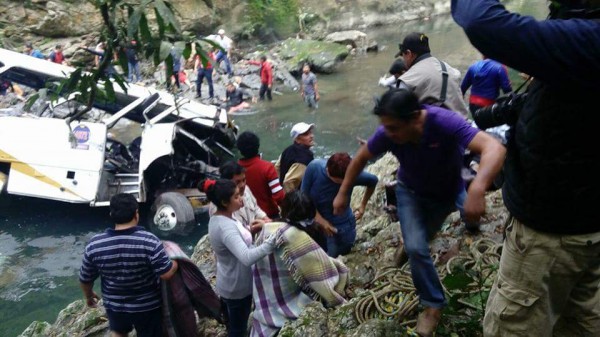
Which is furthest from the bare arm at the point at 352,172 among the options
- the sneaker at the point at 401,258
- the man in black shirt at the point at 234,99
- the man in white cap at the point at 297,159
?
the man in black shirt at the point at 234,99

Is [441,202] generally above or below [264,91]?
above

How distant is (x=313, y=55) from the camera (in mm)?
19734

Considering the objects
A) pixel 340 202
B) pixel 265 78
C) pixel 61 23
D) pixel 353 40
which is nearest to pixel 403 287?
pixel 340 202

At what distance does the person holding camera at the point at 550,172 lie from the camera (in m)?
1.54

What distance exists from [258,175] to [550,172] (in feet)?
11.0

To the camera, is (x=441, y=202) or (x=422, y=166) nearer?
(x=422, y=166)

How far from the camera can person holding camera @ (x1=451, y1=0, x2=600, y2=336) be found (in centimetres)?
154

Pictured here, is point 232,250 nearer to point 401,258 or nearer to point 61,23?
point 401,258

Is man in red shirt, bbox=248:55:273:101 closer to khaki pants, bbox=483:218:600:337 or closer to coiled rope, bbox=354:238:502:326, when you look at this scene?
coiled rope, bbox=354:238:502:326

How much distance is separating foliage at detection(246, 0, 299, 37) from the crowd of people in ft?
70.8

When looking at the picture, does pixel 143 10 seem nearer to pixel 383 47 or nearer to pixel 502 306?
pixel 502 306

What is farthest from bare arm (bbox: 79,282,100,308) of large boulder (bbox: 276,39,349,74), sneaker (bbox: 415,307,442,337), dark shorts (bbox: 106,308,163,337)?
large boulder (bbox: 276,39,349,74)

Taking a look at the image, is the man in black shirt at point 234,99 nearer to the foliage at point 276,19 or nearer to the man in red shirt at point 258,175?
the man in red shirt at point 258,175

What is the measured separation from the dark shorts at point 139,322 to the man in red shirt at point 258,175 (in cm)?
160
